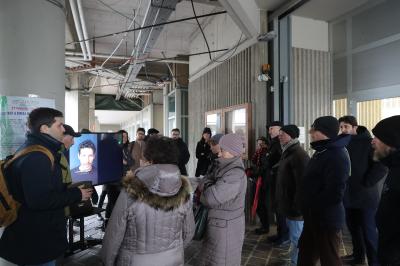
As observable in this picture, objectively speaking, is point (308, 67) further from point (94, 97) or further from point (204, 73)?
point (94, 97)

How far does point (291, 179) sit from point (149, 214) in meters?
1.79

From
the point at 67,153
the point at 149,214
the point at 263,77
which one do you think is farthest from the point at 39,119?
the point at 263,77

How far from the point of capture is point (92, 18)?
22.8 ft

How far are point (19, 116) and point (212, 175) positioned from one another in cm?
159

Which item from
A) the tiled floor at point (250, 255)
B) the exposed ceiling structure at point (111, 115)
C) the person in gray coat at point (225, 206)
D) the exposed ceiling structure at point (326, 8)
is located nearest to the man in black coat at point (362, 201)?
the tiled floor at point (250, 255)

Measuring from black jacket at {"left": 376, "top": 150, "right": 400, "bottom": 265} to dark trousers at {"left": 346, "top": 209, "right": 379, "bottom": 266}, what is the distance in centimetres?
158

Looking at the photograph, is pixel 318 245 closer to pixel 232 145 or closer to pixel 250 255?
pixel 232 145

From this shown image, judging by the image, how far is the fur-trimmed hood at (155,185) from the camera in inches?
60.5

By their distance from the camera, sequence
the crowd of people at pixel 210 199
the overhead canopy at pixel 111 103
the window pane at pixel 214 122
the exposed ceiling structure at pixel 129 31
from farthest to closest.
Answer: the overhead canopy at pixel 111 103
the window pane at pixel 214 122
the exposed ceiling structure at pixel 129 31
the crowd of people at pixel 210 199

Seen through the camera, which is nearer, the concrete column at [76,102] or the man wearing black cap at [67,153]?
the man wearing black cap at [67,153]

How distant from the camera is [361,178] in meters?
3.03

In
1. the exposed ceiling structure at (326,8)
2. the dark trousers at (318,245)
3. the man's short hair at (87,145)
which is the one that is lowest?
the dark trousers at (318,245)

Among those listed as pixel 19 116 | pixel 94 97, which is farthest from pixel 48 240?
pixel 94 97

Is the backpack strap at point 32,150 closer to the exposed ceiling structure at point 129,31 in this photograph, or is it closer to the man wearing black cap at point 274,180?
the man wearing black cap at point 274,180
